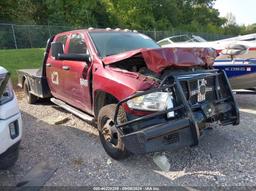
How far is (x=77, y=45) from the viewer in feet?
19.4

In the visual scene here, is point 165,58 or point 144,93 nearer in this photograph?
point 144,93

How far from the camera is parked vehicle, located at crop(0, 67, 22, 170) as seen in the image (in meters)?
3.63

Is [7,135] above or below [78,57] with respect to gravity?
below

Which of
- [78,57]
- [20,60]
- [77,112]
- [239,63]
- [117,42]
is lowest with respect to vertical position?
[20,60]

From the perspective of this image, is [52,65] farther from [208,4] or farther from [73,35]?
[208,4]

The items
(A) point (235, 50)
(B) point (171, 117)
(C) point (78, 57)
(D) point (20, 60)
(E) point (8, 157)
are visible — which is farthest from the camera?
(D) point (20, 60)

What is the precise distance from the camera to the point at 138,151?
391 centimetres

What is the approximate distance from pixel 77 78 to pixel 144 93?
6.59 ft

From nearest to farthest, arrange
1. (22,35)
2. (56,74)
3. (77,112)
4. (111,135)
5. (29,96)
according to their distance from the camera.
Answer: (111,135) < (77,112) < (56,74) < (29,96) < (22,35)

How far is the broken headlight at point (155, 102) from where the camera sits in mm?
3943

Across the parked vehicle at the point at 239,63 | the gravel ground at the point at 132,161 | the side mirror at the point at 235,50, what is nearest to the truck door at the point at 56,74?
the gravel ground at the point at 132,161

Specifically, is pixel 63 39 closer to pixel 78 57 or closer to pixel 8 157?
pixel 78 57

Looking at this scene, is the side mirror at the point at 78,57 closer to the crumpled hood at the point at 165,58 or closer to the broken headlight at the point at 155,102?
the crumpled hood at the point at 165,58

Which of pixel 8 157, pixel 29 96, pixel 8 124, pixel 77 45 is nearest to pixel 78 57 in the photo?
pixel 77 45
